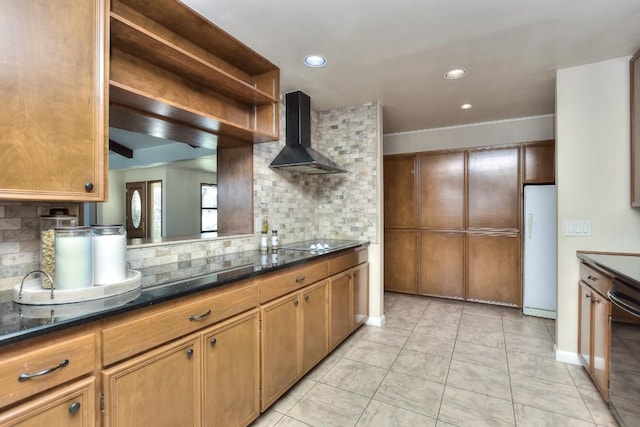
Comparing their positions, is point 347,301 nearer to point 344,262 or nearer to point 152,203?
point 344,262

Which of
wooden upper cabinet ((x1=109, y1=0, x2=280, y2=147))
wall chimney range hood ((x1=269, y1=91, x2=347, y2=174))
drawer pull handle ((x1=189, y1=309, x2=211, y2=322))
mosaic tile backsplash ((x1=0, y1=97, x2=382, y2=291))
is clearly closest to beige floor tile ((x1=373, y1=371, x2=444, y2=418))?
drawer pull handle ((x1=189, y1=309, x2=211, y2=322))

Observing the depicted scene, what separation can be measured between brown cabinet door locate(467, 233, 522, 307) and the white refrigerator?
6.3 inches

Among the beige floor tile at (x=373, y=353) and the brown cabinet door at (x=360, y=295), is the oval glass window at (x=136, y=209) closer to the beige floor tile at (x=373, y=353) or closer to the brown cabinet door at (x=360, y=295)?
the brown cabinet door at (x=360, y=295)

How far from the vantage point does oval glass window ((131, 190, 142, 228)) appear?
6359 mm

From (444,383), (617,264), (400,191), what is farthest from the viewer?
(400,191)

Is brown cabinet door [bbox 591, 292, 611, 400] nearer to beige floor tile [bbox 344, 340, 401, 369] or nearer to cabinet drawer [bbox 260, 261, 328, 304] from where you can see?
beige floor tile [bbox 344, 340, 401, 369]

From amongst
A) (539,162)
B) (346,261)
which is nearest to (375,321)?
(346,261)

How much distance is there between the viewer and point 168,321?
4.32ft

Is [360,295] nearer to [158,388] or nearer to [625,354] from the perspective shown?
[625,354]

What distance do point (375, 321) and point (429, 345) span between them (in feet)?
2.15

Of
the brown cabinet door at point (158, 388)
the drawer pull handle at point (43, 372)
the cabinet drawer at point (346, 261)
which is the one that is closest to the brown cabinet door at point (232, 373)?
the brown cabinet door at point (158, 388)

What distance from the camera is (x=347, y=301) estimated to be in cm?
291

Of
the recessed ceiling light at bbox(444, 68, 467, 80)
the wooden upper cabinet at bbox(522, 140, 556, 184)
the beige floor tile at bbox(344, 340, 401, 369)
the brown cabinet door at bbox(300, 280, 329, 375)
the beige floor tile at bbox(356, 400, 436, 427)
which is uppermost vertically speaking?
the recessed ceiling light at bbox(444, 68, 467, 80)

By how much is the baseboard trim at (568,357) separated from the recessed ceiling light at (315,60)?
119 inches
